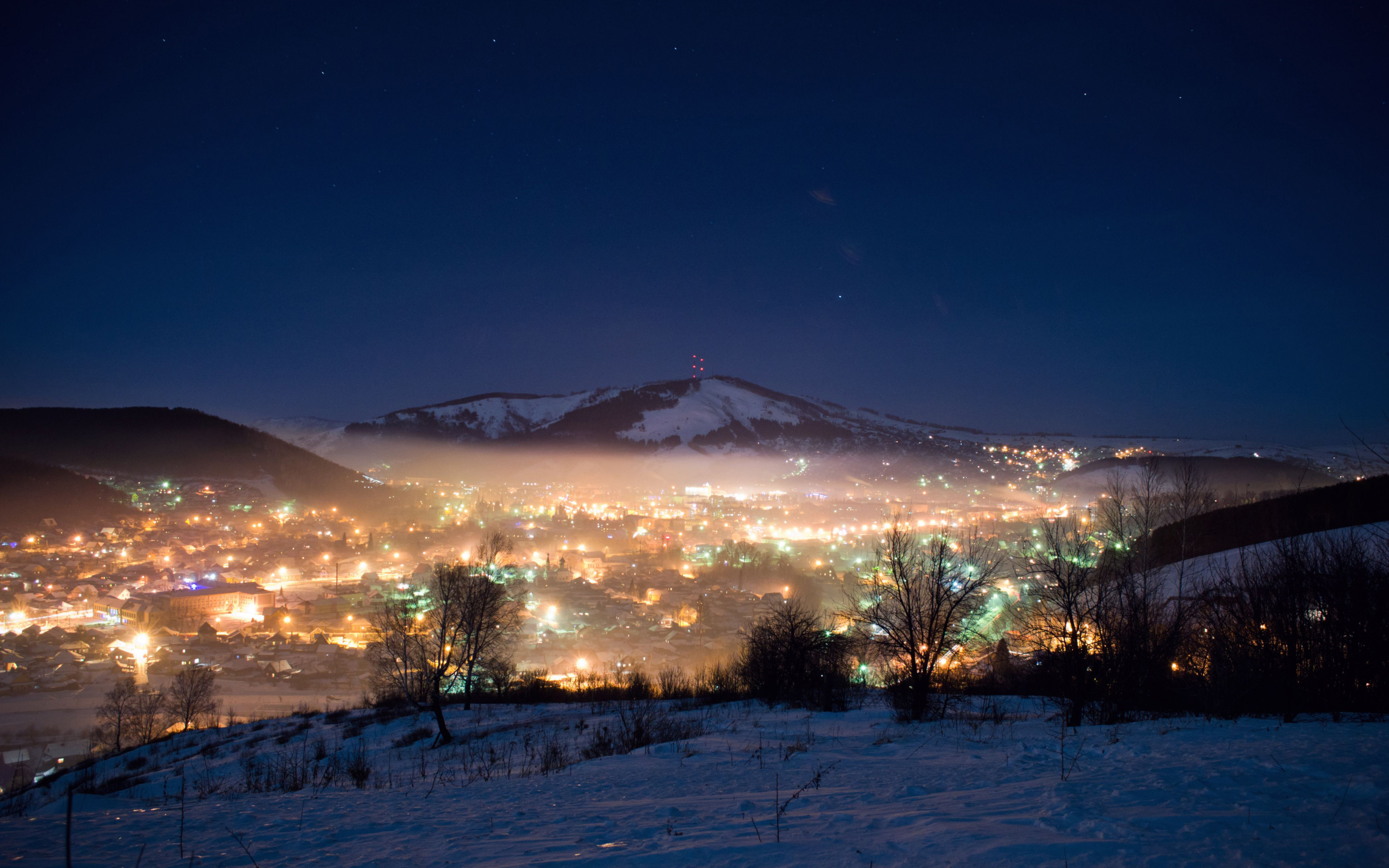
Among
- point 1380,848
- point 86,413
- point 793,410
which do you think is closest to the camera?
point 1380,848

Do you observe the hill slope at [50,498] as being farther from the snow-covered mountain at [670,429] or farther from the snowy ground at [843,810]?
the snow-covered mountain at [670,429]

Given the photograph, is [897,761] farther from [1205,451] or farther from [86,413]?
[1205,451]

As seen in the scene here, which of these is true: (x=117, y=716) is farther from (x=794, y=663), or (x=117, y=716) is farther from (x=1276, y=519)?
(x=1276, y=519)

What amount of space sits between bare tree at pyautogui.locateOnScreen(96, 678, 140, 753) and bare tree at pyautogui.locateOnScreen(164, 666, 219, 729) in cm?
87

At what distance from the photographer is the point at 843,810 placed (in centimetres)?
386

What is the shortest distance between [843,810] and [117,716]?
2075 centimetres

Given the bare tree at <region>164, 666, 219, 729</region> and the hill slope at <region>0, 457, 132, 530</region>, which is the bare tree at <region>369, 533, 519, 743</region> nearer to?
the bare tree at <region>164, 666, 219, 729</region>

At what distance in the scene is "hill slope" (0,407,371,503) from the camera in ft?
172

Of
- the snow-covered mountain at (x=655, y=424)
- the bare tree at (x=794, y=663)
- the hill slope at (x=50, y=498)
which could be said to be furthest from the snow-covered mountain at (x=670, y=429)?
the bare tree at (x=794, y=663)

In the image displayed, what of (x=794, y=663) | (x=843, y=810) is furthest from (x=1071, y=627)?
(x=843, y=810)

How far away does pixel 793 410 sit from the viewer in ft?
630

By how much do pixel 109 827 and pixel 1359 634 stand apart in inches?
581

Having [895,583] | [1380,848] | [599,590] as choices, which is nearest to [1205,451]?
[599,590]

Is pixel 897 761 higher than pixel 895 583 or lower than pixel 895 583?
lower
